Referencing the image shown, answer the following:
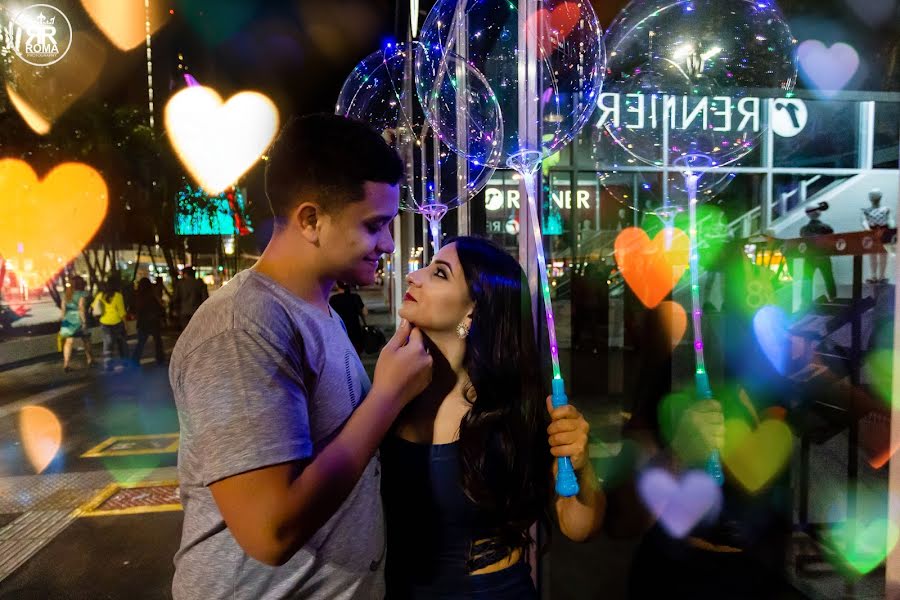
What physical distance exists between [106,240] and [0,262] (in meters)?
5.84

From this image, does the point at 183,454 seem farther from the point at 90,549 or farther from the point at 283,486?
the point at 90,549

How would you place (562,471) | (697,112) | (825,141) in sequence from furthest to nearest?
(825,141) → (697,112) → (562,471)

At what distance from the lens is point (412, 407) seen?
1853mm

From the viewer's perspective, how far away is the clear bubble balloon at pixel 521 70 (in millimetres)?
1784

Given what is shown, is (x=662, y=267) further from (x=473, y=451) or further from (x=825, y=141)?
(x=825, y=141)

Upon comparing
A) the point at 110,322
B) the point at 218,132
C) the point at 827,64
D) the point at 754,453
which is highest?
the point at 218,132

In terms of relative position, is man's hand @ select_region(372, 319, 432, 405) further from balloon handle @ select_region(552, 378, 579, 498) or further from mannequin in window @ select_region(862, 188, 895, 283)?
mannequin in window @ select_region(862, 188, 895, 283)

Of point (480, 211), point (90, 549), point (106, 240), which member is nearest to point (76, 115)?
point (106, 240)

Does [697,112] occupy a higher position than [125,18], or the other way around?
[125,18]

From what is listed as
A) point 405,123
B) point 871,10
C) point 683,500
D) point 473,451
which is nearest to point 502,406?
point 473,451

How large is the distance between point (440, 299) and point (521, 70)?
2.80ft

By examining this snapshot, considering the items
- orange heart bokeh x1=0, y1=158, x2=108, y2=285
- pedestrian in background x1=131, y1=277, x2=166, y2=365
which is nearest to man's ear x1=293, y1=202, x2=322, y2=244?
pedestrian in background x1=131, y1=277, x2=166, y2=365

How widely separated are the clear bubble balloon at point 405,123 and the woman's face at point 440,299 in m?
0.84

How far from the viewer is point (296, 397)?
3.74 ft
